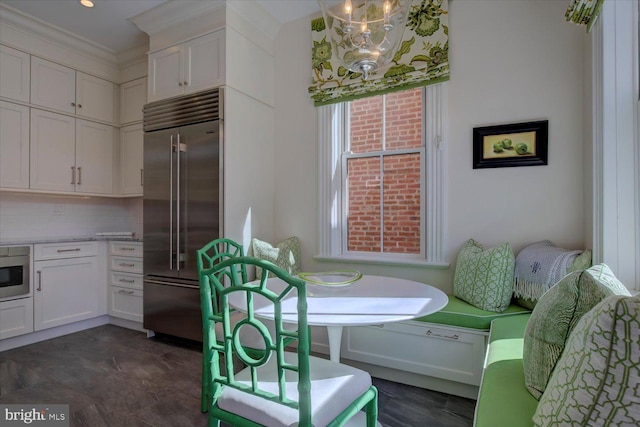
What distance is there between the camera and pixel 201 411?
1.96m

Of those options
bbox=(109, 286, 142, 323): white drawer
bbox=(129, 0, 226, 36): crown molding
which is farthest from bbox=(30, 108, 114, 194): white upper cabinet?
bbox=(129, 0, 226, 36): crown molding

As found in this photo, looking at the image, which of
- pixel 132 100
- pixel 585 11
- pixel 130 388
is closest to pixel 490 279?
pixel 585 11

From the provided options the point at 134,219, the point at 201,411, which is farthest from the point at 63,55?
the point at 201,411

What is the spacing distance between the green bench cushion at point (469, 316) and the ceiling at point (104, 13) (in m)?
2.74

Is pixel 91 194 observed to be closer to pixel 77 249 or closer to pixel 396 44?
pixel 77 249

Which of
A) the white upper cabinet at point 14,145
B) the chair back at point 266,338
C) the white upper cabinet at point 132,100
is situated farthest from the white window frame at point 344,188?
the white upper cabinet at point 14,145

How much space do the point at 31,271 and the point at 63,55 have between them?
7.13 feet

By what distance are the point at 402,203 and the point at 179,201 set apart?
1.98 meters

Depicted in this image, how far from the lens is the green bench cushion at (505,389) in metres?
1.04

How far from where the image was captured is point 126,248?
3.49 meters

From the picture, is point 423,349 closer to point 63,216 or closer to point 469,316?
point 469,316

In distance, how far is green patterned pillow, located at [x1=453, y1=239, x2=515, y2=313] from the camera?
208 cm

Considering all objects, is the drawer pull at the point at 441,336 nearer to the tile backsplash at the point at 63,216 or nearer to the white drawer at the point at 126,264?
the white drawer at the point at 126,264

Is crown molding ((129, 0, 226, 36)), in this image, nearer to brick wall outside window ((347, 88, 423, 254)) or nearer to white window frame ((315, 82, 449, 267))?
white window frame ((315, 82, 449, 267))
